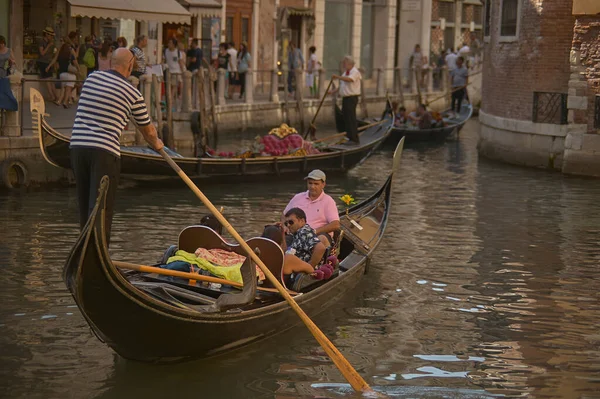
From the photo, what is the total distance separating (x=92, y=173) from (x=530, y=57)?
33.9 feet

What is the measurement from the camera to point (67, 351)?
623 centimetres

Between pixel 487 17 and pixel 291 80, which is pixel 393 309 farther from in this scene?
pixel 291 80

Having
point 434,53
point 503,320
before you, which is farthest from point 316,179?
point 434,53

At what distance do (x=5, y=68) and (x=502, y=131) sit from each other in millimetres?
6894

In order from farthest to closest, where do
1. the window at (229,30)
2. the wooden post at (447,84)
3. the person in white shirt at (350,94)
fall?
the wooden post at (447,84) → the window at (229,30) → the person in white shirt at (350,94)

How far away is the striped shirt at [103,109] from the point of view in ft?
20.0

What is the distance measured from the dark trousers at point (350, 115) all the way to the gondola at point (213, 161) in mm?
159

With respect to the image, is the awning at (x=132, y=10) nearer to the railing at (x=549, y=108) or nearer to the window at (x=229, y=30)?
the railing at (x=549, y=108)

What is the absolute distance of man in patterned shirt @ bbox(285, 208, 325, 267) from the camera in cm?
705

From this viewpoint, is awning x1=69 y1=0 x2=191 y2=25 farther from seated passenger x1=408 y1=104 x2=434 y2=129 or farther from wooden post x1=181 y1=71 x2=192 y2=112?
seated passenger x1=408 y1=104 x2=434 y2=129

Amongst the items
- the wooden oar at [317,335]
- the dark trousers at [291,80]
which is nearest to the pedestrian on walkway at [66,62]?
the dark trousers at [291,80]

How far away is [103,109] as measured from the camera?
20.1 feet

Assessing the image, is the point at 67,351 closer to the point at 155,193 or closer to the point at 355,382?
the point at 355,382

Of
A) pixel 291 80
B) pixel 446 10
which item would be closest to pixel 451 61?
pixel 446 10
